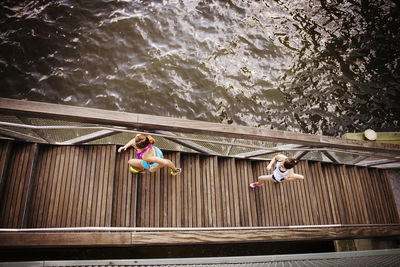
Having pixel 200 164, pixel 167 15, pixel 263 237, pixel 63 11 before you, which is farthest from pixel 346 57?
pixel 63 11

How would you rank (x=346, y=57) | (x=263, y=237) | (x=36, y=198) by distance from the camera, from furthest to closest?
(x=346, y=57) < (x=36, y=198) < (x=263, y=237)

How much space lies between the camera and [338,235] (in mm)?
3461

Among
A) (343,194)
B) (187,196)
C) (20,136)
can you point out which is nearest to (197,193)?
(187,196)

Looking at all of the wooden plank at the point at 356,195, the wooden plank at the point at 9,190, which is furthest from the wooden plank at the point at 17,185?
the wooden plank at the point at 356,195

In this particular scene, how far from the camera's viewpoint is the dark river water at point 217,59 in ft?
18.2

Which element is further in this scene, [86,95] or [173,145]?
[86,95]

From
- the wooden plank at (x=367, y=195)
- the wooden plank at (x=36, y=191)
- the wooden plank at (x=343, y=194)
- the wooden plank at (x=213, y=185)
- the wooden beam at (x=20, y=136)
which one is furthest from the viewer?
the wooden plank at (x=367, y=195)

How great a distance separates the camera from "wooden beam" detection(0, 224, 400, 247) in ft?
8.50

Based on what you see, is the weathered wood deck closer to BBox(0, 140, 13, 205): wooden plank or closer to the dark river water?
BBox(0, 140, 13, 205): wooden plank

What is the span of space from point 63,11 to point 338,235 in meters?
7.41

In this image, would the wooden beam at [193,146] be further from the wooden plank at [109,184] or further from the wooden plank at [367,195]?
the wooden plank at [367,195]

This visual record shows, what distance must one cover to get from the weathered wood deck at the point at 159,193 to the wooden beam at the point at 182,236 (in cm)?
42

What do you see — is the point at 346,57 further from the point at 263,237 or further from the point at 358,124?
A: the point at 263,237

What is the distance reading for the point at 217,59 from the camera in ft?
20.7
